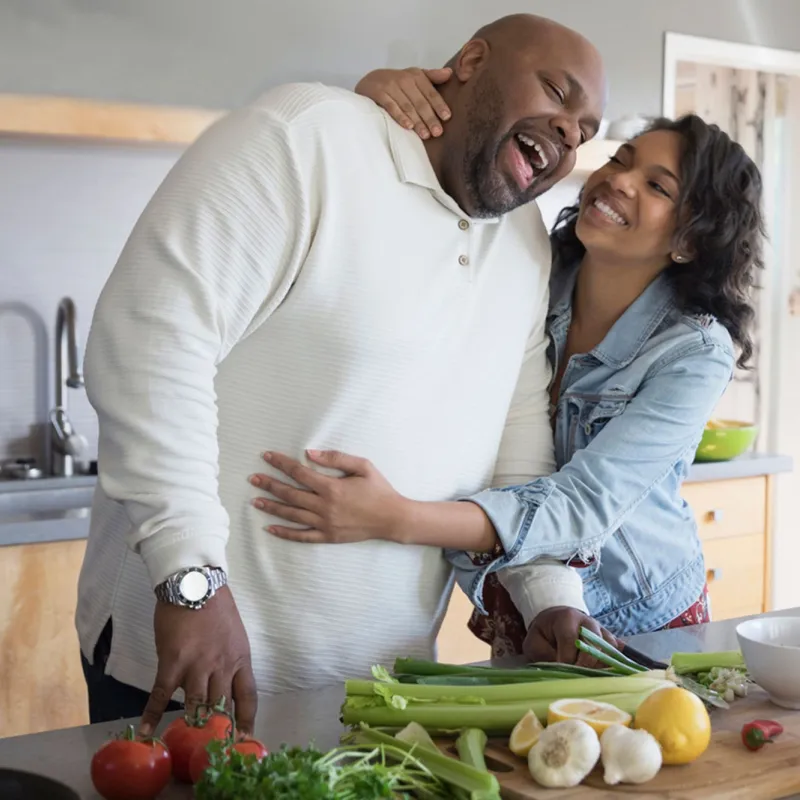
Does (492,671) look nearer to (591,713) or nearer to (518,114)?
(591,713)

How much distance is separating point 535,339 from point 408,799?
0.86 meters

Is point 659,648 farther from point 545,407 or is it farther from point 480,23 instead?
point 480,23

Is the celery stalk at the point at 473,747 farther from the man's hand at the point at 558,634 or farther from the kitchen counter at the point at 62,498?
the kitchen counter at the point at 62,498

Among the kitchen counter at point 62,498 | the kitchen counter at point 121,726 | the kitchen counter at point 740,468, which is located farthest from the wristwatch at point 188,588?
the kitchen counter at point 740,468

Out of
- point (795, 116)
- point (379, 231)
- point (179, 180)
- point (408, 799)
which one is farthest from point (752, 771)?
Result: point (795, 116)

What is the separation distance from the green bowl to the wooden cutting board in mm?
2341

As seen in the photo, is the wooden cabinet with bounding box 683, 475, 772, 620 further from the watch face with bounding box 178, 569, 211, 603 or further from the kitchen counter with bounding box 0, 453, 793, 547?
the watch face with bounding box 178, 569, 211, 603

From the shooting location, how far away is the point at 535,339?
1.78 metres

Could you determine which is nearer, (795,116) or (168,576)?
(168,576)

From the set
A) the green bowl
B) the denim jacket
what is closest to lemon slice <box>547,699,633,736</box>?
the denim jacket

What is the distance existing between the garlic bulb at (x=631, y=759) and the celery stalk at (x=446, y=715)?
0.11 meters

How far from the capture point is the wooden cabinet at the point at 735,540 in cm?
358

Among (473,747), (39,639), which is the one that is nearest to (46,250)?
(39,639)

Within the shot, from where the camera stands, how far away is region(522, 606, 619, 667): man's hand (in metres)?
1.48
